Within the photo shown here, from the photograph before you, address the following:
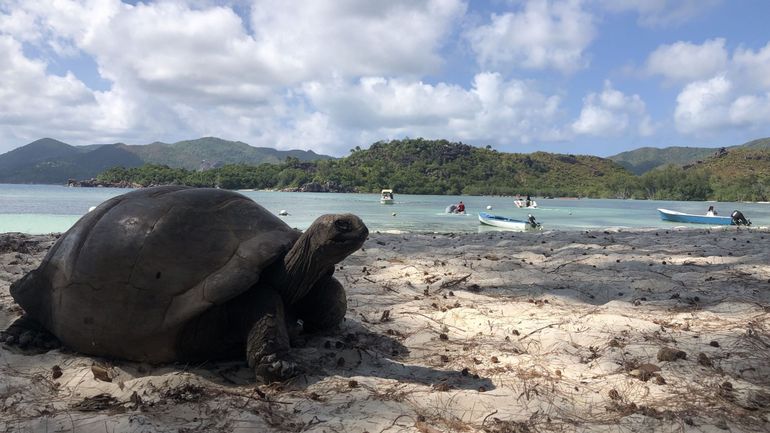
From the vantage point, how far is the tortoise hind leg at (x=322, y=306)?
454cm

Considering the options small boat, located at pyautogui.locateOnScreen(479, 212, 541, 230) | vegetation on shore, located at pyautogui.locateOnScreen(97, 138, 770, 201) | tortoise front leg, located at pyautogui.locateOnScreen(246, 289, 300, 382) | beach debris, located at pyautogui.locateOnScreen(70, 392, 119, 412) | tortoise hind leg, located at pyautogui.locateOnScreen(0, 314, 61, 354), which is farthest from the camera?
vegetation on shore, located at pyautogui.locateOnScreen(97, 138, 770, 201)

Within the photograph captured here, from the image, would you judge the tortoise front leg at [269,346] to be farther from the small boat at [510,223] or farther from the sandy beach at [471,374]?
the small boat at [510,223]

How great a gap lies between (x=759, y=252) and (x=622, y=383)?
322 inches

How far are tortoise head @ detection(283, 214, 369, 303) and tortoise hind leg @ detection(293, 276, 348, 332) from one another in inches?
19.8

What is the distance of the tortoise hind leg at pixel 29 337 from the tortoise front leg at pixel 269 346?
6.40ft

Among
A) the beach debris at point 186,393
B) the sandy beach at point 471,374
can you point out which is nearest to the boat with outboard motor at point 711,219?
the sandy beach at point 471,374

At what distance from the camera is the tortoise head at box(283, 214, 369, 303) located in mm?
3654

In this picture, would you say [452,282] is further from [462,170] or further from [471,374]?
[462,170]

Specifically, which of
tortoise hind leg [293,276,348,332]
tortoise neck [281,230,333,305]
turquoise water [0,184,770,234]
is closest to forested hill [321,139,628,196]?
turquoise water [0,184,770,234]

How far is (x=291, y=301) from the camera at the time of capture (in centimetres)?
407

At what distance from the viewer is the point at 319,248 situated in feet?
12.2

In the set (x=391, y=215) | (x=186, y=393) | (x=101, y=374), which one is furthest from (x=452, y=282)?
(x=391, y=215)

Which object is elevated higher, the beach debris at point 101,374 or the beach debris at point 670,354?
the beach debris at point 670,354

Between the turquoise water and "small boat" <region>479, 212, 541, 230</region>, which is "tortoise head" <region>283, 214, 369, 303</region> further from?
"small boat" <region>479, 212, 541, 230</region>
